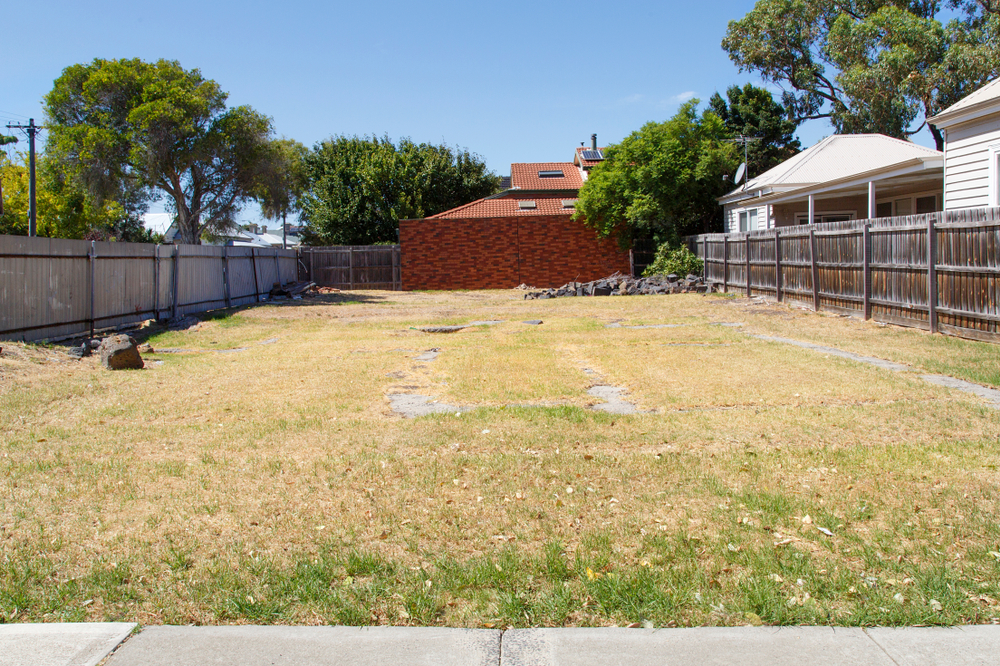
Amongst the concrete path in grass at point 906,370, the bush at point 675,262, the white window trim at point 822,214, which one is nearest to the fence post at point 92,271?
the concrete path in grass at point 906,370

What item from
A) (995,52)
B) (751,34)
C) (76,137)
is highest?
(751,34)

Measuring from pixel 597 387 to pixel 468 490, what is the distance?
370cm

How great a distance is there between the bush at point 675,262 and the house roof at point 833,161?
2832 millimetres

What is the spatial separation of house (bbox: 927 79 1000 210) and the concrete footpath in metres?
13.5

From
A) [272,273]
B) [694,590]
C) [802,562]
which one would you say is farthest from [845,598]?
[272,273]

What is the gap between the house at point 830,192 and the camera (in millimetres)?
22703

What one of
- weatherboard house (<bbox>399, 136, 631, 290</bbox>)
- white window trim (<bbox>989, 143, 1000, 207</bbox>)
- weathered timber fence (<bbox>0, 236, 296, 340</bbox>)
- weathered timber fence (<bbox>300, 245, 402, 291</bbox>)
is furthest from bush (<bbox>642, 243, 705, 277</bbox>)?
weathered timber fence (<bbox>0, 236, 296, 340</bbox>)

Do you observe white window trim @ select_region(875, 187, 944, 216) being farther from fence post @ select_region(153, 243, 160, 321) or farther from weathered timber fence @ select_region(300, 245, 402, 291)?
fence post @ select_region(153, 243, 160, 321)

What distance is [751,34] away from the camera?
4300 centimetres

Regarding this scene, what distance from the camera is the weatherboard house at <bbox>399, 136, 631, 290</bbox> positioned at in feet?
105

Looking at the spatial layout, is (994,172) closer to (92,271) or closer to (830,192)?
(830,192)

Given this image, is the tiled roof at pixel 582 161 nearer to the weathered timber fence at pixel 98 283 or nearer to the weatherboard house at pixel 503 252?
the weatherboard house at pixel 503 252

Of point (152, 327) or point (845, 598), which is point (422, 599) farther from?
point (152, 327)

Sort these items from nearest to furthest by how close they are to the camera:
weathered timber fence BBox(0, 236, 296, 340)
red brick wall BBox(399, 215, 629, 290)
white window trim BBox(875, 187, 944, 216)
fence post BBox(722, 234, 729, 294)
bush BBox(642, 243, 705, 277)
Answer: weathered timber fence BBox(0, 236, 296, 340) → white window trim BBox(875, 187, 944, 216) → fence post BBox(722, 234, 729, 294) → bush BBox(642, 243, 705, 277) → red brick wall BBox(399, 215, 629, 290)
